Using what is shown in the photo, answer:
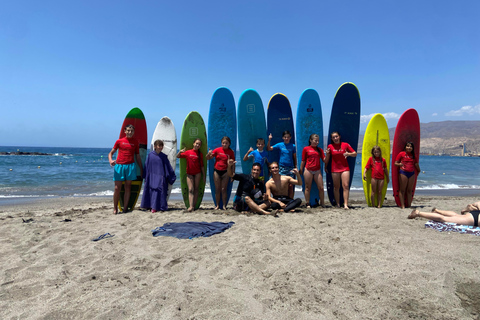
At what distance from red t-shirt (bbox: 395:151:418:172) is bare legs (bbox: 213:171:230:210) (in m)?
3.18

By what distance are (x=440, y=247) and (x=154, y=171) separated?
4166 mm

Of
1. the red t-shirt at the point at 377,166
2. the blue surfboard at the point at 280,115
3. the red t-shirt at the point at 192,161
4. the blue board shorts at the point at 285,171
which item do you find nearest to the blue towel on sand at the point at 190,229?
the red t-shirt at the point at 192,161

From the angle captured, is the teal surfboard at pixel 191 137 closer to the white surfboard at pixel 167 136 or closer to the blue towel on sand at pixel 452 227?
the white surfboard at pixel 167 136

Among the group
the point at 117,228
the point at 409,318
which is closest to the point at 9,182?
the point at 117,228

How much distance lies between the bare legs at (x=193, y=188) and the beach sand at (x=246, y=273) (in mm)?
1372

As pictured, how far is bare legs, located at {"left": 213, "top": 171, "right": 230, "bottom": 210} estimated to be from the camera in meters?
4.87

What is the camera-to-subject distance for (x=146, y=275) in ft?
7.52

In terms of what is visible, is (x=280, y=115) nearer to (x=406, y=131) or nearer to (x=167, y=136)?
(x=167, y=136)

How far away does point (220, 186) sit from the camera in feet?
16.3

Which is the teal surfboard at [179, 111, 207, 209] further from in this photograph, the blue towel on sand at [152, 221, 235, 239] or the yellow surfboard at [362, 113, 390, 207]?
the yellow surfboard at [362, 113, 390, 207]

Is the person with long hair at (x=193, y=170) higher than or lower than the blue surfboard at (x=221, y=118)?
lower

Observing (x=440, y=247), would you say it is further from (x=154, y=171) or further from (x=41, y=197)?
(x=41, y=197)

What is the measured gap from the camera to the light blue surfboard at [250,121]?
5594 millimetres

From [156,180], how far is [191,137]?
1.05 m
